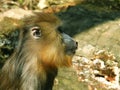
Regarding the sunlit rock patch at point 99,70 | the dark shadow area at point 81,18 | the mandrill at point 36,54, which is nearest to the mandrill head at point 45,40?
the mandrill at point 36,54

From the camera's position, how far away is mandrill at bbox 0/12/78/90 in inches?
219

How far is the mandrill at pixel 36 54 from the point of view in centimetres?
557

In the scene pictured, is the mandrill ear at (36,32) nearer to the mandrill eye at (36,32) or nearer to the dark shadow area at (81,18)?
the mandrill eye at (36,32)

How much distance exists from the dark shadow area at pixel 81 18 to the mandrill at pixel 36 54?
214cm

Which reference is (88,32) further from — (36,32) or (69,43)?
(36,32)

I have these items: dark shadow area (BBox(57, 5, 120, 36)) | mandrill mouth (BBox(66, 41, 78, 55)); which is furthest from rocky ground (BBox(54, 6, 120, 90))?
mandrill mouth (BBox(66, 41, 78, 55))

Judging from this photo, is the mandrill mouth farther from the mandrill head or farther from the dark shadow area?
the dark shadow area

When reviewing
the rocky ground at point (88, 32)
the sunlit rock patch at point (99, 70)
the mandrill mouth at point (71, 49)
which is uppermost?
the mandrill mouth at point (71, 49)

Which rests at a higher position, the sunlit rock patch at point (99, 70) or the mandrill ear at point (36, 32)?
the mandrill ear at point (36, 32)

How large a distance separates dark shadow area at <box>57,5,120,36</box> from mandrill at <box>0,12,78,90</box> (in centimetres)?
214

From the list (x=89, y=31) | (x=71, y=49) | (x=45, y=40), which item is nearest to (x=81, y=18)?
(x=89, y=31)

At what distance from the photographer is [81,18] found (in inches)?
324

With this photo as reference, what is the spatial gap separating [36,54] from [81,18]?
2700 mm

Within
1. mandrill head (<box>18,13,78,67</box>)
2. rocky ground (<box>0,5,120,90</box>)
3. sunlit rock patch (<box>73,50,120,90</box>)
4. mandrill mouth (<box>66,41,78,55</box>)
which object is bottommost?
sunlit rock patch (<box>73,50,120,90</box>)
